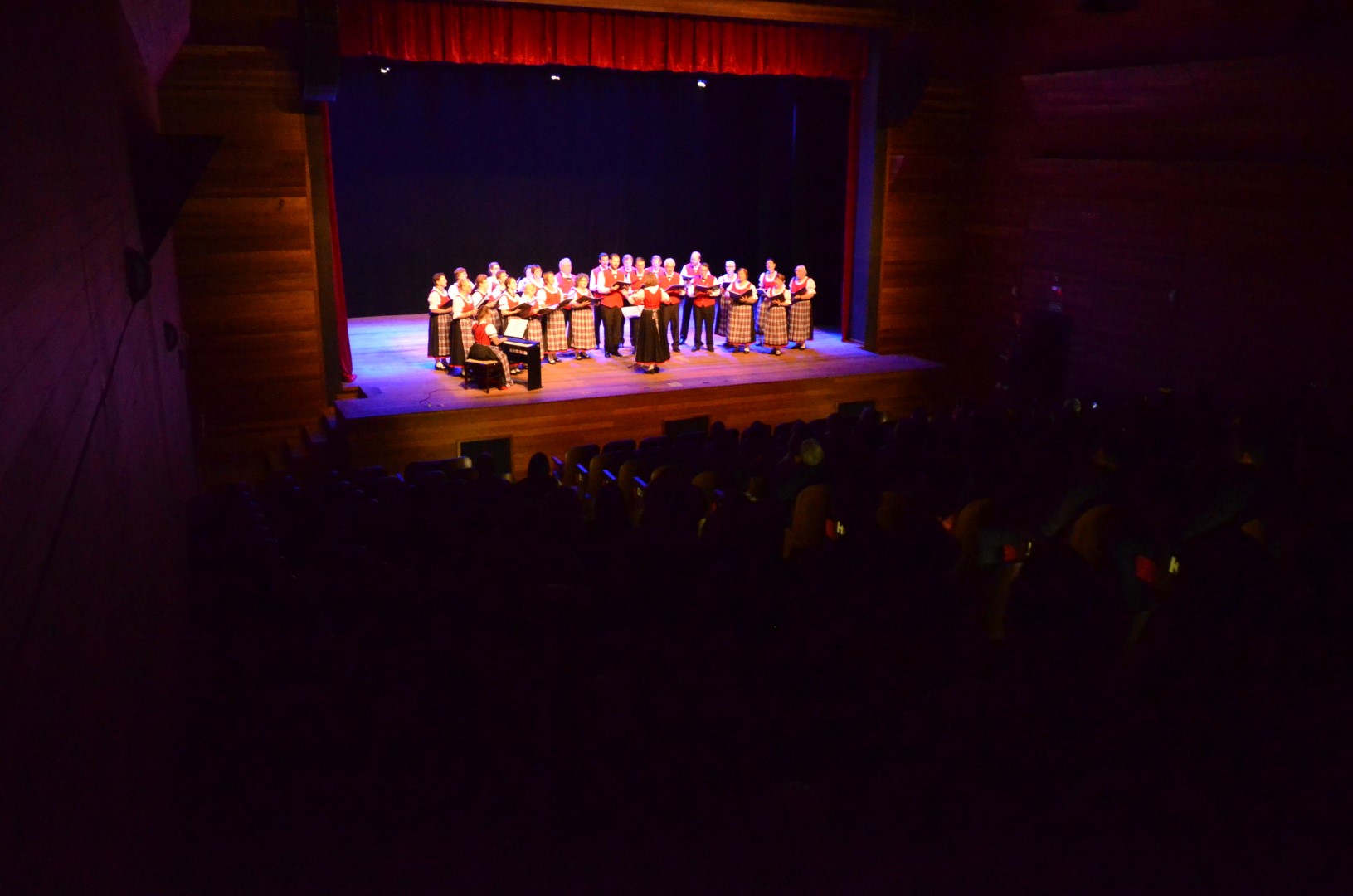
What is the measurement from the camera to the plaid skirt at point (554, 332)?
36.2 feet

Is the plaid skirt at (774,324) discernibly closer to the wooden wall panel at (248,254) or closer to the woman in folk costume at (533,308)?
the woman in folk costume at (533,308)

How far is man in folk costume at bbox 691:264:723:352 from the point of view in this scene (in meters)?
11.5

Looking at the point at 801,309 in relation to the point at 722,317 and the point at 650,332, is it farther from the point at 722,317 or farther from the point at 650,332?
the point at 650,332

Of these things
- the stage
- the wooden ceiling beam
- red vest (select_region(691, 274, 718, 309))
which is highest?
the wooden ceiling beam

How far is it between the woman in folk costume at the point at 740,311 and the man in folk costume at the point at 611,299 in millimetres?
1237

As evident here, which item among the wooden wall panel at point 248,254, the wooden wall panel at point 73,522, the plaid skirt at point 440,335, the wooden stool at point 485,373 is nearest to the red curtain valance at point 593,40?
the wooden wall panel at point 248,254

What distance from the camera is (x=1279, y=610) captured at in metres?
3.40

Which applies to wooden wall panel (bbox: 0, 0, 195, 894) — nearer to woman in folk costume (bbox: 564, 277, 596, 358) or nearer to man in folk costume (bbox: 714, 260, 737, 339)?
woman in folk costume (bbox: 564, 277, 596, 358)

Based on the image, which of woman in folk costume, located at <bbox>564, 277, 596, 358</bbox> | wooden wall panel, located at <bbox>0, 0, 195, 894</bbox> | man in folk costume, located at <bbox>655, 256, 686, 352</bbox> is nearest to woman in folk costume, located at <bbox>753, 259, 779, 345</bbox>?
man in folk costume, located at <bbox>655, 256, 686, 352</bbox>

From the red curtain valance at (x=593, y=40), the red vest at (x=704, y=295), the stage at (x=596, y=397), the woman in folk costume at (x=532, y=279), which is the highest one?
the red curtain valance at (x=593, y=40)

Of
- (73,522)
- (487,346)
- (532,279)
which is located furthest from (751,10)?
(73,522)

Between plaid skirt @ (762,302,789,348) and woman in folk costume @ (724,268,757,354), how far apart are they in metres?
0.16

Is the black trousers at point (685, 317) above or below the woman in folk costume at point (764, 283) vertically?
below

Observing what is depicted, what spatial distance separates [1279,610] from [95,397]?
142 inches
